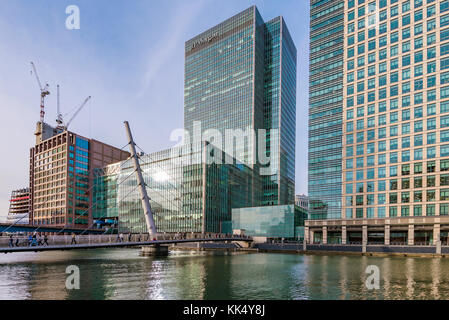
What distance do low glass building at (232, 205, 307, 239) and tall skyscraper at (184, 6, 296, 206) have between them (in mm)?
43498

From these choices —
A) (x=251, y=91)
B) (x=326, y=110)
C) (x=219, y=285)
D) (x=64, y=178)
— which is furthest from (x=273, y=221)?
(x=64, y=178)

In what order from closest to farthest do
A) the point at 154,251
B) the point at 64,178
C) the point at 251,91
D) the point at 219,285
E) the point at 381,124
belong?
the point at 219,285
the point at 154,251
the point at 381,124
the point at 64,178
the point at 251,91

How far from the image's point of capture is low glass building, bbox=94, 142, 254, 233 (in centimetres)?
11750

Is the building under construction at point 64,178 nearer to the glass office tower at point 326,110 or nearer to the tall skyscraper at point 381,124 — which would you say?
the glass office tower at point 326,110

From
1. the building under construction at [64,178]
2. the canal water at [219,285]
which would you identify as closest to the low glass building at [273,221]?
the canal water at [219,285]

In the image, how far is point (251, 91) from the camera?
16612 centimetres

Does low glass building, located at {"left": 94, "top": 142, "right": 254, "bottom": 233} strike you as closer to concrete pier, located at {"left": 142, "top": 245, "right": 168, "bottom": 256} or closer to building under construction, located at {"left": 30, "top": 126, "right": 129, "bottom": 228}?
building under construction, located at {"left": 30, "top": 126, "right": 129, "bottom": 228}

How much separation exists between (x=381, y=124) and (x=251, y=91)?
284 ft

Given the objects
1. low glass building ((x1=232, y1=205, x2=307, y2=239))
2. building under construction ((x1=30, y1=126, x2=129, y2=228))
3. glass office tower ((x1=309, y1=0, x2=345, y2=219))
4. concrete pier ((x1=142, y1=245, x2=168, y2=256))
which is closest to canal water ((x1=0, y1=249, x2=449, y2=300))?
concrete pier ((x1=142, y1=245, x2=168, y2=256))

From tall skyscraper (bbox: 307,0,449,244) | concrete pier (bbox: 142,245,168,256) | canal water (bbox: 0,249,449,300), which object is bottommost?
concrete pier (bbox: 142,245,168,256)

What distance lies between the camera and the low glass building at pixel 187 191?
117500 millimetres

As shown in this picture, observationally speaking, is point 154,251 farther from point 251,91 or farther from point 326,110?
point 251,91

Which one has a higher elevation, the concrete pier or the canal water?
the canal water
